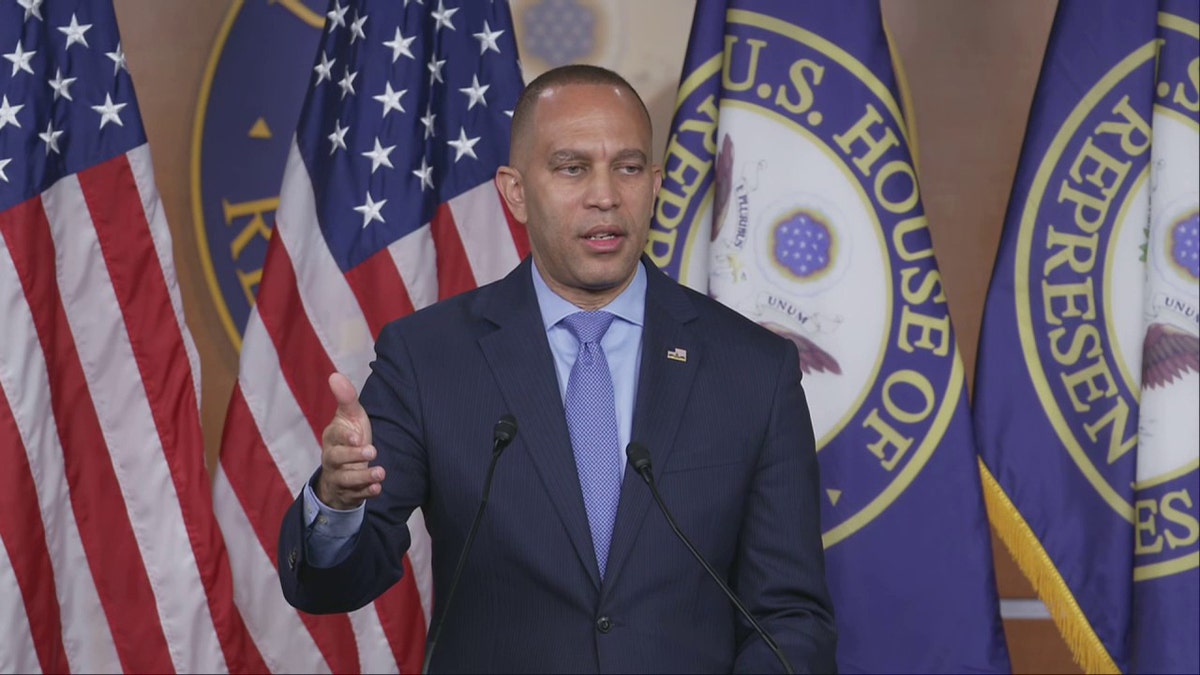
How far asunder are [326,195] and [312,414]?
0.52 metres

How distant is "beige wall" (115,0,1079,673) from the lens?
11.7 feet

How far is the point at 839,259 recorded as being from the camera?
3201 mm

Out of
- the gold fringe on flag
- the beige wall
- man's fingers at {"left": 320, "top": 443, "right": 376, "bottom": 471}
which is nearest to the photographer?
man's fingers at {"left": 320, "top": 443, "right": 376, "bottom": 471}

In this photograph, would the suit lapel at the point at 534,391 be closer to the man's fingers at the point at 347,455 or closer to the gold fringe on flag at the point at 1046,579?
the man's fingers at the point at 347,455

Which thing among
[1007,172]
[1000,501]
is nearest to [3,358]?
[1000,501]

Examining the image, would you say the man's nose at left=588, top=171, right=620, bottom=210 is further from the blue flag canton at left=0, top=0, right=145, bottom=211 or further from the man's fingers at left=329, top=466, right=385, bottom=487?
the blue flag canton at left=0, top=0, right=145, bottom=211

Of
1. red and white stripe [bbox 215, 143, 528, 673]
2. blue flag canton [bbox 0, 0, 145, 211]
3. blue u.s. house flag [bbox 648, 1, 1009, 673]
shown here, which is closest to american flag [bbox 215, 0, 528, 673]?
red and white stripe [bbox 215, 143, 528, 673]

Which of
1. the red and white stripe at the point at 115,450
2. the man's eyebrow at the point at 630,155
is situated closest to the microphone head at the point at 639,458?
the man's eyebrow at the point at 630,155

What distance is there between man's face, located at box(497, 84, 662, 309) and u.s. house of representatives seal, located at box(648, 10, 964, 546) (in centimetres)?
121

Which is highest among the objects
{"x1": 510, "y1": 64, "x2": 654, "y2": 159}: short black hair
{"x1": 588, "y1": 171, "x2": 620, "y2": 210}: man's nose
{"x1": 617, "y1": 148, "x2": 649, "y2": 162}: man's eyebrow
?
{"x1": 510, "y1": 64, "x2": 654, "y2": 159}: short black hair

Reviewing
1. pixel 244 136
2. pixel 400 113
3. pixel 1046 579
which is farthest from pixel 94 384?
pixel 1046 579

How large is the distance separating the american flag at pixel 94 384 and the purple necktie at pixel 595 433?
143cm

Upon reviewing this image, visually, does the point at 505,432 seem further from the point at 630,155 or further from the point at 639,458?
the point at 630,155

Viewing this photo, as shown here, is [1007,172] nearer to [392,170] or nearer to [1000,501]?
[1000,501]
